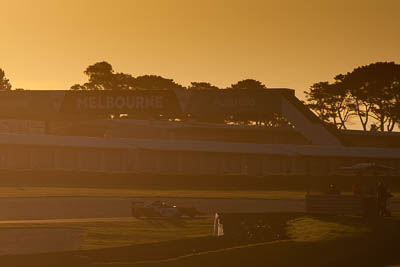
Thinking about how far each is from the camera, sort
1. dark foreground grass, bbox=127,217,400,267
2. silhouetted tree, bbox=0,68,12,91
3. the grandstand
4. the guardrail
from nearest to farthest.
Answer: dark foreground grass, bbox=127,217,400,267 → the guardrail → the grandstand → silhouetted tree, bbox=0,68,12,91

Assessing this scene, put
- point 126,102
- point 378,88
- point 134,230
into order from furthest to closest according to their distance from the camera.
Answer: point 378,88 < point 126,102 < point 134,230

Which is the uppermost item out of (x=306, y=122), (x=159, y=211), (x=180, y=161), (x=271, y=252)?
(x=306, y=122)

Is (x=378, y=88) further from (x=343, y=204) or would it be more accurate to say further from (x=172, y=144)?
(x=343, y=204)

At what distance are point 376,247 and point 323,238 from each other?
2.01m

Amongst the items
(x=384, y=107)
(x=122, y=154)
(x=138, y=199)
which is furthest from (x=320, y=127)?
→ (x=384, y=107)

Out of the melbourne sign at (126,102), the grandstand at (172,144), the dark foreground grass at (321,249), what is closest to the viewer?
the dark foreground grass at (321,249)

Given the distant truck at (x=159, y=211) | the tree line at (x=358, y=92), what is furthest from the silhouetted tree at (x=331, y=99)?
the distant truck at (x=159, y=211)

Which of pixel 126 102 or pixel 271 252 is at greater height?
pixel 126 102

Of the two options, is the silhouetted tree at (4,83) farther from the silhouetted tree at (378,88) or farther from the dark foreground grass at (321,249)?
the dark foreground grass at (321,249)

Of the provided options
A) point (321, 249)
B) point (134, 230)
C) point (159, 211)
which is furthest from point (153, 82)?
point (321, 249)

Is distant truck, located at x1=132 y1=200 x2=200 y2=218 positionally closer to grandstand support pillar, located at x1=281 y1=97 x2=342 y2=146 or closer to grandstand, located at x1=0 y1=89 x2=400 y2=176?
grandstand, located at x1=0 y1=89 x2=400 y2=176

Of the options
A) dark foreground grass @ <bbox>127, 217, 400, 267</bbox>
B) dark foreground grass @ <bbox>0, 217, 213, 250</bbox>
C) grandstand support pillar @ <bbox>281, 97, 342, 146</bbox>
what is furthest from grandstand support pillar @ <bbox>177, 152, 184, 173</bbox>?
dark foreground grass @ <bbox>127, 217, 400, 267</bbox>

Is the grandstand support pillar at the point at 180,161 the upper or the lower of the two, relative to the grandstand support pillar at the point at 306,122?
lower

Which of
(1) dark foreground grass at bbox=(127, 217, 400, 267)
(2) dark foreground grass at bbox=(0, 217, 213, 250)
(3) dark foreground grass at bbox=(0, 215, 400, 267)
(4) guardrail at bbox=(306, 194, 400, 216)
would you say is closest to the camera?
(3) dark foreground grass at bbox=(0, 215, 400, 267)
